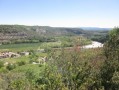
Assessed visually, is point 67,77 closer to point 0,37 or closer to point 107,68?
point 107,68

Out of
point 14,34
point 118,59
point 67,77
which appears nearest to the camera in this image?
point 67,77

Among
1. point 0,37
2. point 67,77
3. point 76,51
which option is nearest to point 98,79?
point 67,77

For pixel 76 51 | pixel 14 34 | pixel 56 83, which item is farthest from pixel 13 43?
pixel 56 83

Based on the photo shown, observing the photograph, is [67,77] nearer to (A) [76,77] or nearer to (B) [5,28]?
(A) [76,77]

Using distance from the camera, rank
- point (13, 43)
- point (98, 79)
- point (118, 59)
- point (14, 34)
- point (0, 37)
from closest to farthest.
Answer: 1. point (98, 79)
2. point (118, 59)
3. point (13, 43)
4. point (0, 37)
5. point (14, 34)

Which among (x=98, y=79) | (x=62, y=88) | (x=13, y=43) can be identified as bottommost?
(x=13, y=43)

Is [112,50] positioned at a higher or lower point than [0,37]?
higher

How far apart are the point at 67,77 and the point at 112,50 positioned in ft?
31.2

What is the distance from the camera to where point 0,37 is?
162 meters

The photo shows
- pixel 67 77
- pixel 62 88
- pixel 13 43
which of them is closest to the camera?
pixel 62 88

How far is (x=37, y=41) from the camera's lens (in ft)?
504

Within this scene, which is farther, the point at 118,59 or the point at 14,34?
the point at 14,34

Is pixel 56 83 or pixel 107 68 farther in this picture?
pixel 107 68

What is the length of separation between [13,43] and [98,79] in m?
131
